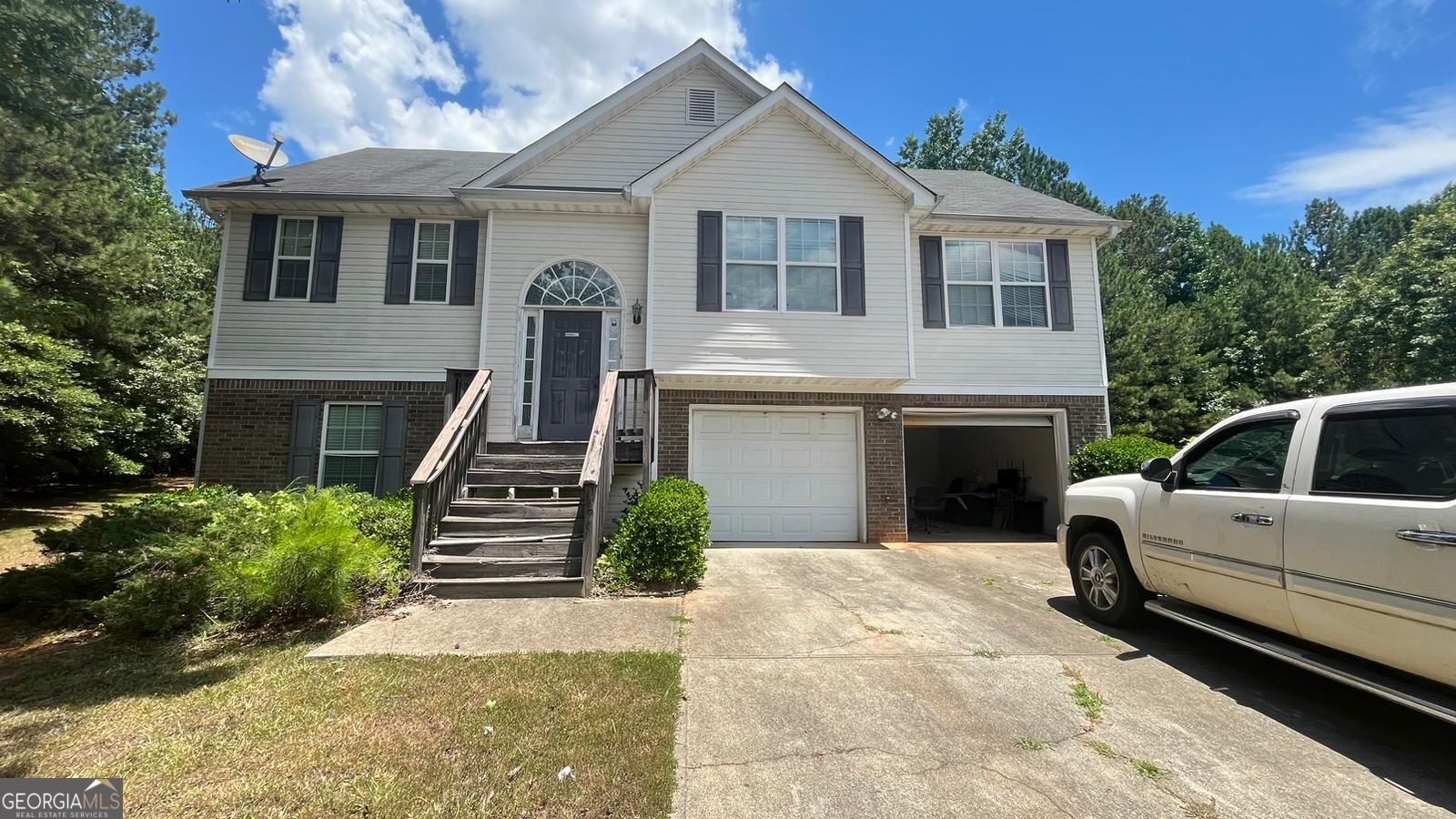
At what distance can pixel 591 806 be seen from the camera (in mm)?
2486

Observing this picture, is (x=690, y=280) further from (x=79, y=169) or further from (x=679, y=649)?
(x=79, y=169)

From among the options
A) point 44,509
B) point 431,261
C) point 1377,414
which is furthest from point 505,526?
point 44,509

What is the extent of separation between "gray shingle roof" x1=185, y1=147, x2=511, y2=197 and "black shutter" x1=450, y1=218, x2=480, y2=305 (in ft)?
2.10

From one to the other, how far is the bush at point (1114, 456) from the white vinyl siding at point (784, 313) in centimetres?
323

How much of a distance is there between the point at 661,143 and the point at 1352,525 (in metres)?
10.3

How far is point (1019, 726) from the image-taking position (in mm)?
3273

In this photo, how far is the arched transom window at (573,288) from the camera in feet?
30.8

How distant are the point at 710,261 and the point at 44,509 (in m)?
15.1

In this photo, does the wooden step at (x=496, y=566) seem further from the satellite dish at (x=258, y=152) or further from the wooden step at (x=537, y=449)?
the satellite dish at (x=258, y=152)

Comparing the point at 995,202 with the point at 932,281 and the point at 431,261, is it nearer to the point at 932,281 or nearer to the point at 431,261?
the point at 932,281

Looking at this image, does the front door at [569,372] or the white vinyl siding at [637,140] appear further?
the white vinyl siding at [637,140]

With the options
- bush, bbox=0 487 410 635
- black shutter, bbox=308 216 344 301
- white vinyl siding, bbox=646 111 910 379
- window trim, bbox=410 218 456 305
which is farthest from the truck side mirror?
black shutter, bbox=308 216 344 301

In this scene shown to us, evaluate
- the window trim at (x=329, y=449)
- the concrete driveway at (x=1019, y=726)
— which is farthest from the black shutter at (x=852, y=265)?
the window trim at (x=329, y=449)

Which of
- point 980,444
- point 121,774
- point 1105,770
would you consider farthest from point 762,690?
point 980,444
